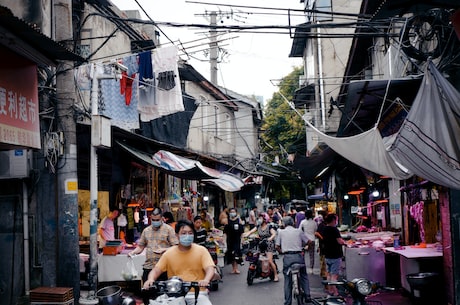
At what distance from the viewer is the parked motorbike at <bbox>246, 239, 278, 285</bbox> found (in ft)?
48.0

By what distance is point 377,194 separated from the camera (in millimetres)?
17562

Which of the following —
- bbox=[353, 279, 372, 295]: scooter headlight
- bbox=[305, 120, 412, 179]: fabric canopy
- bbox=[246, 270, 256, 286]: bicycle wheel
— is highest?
bbox=[305, 120, 412, 179]: fabric canopy

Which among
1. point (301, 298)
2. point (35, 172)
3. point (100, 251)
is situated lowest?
point (301, 298)

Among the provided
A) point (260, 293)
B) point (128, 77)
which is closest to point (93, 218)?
point (128, 77)

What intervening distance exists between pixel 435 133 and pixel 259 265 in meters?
8.63

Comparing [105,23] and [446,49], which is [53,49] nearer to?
[446,49]

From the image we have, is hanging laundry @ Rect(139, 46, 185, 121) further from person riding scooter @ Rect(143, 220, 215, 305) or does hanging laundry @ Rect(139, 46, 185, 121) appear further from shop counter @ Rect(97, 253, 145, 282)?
person riding scooter @ Rect(143, 220, 215, 305)

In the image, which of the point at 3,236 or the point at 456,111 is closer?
the point at 456,111

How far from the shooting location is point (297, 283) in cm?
1109

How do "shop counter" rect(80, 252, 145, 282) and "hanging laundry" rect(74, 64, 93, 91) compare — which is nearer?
"shop counter" rect(80, 252, 145, 282)

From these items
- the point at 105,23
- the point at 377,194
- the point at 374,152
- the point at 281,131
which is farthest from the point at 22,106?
the point at 281,131

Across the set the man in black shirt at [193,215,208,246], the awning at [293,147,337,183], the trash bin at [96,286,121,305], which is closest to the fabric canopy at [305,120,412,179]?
the trash bin at [96,286,121,305]

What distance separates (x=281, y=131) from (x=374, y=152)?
121 ft

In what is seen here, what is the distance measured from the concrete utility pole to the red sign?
795 mm
